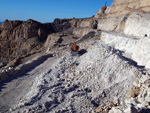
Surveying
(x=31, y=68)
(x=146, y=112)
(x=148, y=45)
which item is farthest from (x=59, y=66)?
(x=146, y=112)

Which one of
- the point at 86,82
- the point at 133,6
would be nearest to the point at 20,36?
the point at 133,6

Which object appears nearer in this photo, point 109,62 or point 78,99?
point 78,99

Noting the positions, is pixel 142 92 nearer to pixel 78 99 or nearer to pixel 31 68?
pixel 78 99

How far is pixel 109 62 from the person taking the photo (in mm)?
10062

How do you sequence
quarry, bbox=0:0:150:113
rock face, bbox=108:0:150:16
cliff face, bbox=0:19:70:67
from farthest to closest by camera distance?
cliff face, bbox=0:19:70:67
rock face, bbox=108:0:150:16
quarry, bbox=0:0:150:113

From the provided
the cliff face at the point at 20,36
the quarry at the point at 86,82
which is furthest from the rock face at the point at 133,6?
the cliff face at the point at 20,36

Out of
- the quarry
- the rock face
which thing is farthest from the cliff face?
the quarry

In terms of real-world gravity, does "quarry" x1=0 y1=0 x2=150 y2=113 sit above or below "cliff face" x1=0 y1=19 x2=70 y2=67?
below

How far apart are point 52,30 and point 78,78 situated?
35177 mm

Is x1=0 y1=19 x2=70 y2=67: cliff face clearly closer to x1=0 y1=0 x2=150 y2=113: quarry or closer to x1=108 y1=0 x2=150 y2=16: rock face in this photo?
x1=108 y1=0 x2=150 y2=16: rock face

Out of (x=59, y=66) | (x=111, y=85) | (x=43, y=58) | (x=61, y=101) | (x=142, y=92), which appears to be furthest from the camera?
(x=43, y=58)

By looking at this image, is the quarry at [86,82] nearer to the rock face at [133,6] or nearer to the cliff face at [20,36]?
the rock face at [133,6]

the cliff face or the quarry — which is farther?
the cliff face

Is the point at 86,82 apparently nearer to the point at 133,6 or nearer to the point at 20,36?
the point at 133,6
